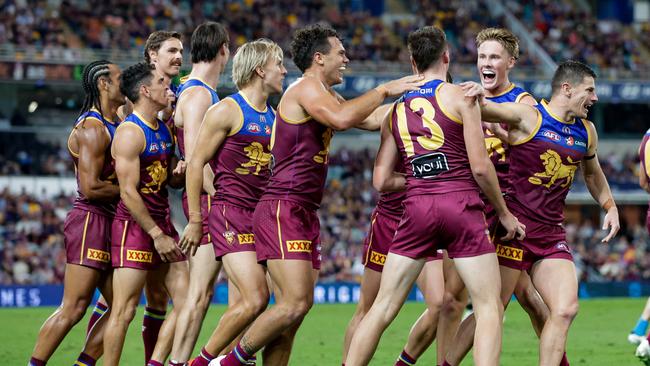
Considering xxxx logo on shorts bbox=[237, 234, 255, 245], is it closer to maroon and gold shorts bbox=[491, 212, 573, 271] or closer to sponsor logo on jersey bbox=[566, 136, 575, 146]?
maroon and gold shorts bbox=[491, 212, 573, 271]

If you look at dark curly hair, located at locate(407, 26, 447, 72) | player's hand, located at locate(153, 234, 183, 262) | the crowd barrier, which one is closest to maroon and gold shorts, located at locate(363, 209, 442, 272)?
player's hand, located at locate(153, 234, 183, 262)

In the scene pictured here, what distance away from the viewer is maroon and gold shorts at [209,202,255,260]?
834 cm

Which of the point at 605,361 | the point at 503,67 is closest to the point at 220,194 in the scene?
the point at 503,67

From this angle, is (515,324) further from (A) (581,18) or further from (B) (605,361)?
(A) (581,18)

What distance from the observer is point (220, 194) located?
854 cm

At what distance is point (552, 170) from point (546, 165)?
6 centimetres

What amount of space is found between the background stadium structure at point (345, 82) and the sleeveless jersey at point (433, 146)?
1296 cm

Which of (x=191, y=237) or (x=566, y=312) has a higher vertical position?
(x=191, y=237)

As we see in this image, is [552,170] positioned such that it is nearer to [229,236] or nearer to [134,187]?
[229,236]

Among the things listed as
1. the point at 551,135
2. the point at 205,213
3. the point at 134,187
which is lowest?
the point at 205,213

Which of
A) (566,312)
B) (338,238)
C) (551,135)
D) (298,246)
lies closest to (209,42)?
(298,246)

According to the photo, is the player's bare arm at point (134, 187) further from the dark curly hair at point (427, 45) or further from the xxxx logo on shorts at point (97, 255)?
the dark curly hair at point (427, 45)

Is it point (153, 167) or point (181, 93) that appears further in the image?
point (181, 93)

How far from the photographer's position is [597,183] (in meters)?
8.86
